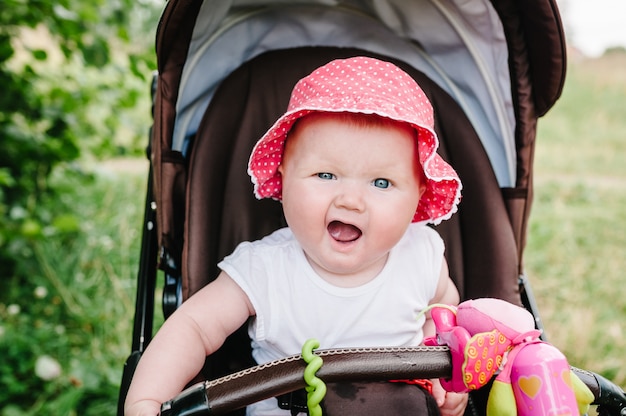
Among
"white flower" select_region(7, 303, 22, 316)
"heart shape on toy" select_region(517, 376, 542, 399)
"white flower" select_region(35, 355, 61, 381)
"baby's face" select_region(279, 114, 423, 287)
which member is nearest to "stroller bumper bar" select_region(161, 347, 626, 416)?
"heart shape on toy" select_region(517, 376, 542, 399)

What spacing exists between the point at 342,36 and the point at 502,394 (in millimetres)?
1150

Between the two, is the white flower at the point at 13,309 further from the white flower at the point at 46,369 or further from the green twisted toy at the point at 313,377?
the green twisted toy at the point at 313,377

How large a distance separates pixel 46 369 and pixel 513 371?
188 cm

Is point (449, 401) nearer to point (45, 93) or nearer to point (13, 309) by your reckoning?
point (13, 309)

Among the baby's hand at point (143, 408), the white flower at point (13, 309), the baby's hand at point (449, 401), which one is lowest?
the baby's hand at point (449, 401)

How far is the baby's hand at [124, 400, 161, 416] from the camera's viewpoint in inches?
47.0

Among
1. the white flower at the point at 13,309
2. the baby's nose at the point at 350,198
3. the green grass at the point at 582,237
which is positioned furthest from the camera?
the green grass at the point at 582,237

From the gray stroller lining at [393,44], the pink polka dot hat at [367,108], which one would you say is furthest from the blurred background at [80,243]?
the pink polka dot hat at [367,108]

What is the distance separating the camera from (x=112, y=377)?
2.37m

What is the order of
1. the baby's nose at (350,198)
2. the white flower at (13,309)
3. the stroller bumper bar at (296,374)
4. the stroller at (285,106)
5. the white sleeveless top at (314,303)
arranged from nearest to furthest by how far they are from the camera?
the stroller bumper bar at (296,374) → the baby's nose at (350,198) → the white sleeveless top at (314,303) → the stroller at (285,106) → the white flower at (13,309)

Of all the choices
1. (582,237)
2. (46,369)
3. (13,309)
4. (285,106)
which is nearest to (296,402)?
(285,106)

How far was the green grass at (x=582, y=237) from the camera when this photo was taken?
2.82 metres

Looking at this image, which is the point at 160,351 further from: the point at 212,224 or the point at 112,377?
the point at 112,377

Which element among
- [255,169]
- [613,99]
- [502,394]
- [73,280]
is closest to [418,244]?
[255,169]
